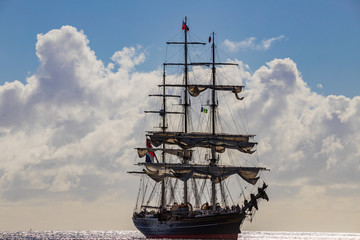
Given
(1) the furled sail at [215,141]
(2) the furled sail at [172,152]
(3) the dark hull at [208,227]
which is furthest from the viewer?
(2) the furled sail at [172,152]

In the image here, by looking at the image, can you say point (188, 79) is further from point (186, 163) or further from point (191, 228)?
point (191, 228)

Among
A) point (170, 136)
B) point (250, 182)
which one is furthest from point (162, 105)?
point (250, 182)

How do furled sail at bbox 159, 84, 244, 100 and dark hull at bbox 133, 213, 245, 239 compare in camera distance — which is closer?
dark hull at bbox 133, 213, 245, 239

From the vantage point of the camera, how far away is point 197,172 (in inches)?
→ 4722

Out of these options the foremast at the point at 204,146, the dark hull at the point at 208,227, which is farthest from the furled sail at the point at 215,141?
the dark hull at the point at 208,227

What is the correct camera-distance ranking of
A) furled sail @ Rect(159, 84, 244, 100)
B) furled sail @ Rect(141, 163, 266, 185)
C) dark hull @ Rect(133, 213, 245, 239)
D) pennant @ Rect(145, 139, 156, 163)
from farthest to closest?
pennant @ Rect(145, 139, 156, 163)
furled sail @ Rect(159, 84, 244, 100)
furled sail @ Rect(141, 163, 266, 185)
dark hull @ Rect(133, 213, 245, 239)

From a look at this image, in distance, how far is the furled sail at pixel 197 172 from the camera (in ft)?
386

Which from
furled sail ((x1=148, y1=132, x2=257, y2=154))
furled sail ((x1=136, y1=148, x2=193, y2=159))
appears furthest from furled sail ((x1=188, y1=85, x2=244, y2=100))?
furled sail ((x1=136, y1=148, x2=193, y2=159))

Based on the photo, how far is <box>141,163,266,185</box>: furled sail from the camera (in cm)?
11775

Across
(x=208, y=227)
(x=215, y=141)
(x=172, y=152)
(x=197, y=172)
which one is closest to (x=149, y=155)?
(x=172, y=152)

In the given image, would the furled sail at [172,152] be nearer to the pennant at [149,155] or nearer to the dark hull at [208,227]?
the pennant at [149,155]

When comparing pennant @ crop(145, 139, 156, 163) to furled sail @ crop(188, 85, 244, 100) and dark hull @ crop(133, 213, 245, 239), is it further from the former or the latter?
furled sail @ crop(188, 85, 244, 100)

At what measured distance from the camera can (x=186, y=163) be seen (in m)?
129

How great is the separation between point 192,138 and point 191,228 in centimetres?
1853
